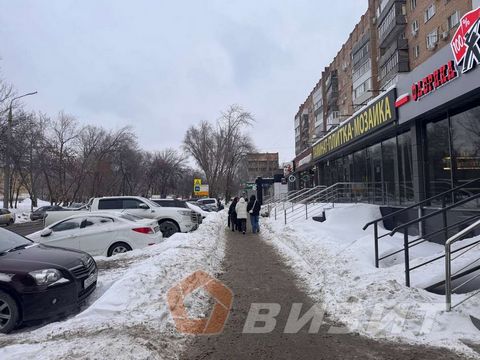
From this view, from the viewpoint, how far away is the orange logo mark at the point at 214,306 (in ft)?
17.8

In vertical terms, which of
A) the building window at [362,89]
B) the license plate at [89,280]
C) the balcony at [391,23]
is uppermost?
the balcony at [391,23]

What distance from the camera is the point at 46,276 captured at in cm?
586

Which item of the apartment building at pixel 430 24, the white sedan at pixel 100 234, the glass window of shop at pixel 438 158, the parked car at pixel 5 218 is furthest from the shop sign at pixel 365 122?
the parked car at pixel 5 218

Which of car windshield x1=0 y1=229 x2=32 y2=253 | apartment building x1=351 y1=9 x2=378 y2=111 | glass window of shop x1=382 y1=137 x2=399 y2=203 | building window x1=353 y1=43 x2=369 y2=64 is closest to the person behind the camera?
car windshield x1=0 y1=229 x2=32 y2=253

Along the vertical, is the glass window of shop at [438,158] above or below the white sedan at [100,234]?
above

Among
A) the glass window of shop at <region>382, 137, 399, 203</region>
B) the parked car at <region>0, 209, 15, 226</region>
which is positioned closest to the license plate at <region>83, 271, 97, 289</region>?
the glass window of shop at <region>382, 137, 399, 203</region>

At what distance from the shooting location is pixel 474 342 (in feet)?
15.1

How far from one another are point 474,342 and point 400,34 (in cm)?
3740

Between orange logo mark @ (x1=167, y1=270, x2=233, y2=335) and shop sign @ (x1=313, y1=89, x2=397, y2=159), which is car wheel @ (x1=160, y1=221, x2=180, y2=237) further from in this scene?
shop sign @ (x1=313, y1=89, x2=397, y2=159)

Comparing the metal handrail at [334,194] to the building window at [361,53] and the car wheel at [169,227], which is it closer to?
the car wheel at [169,227]

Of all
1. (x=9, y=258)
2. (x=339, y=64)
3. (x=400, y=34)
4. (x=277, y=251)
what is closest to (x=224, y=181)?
(x=339, y=64)

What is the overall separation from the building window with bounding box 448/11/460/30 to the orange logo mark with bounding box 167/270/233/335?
1128 inches

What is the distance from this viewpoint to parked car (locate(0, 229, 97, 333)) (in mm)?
5566

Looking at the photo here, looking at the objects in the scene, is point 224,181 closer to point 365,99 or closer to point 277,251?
point 365,99
